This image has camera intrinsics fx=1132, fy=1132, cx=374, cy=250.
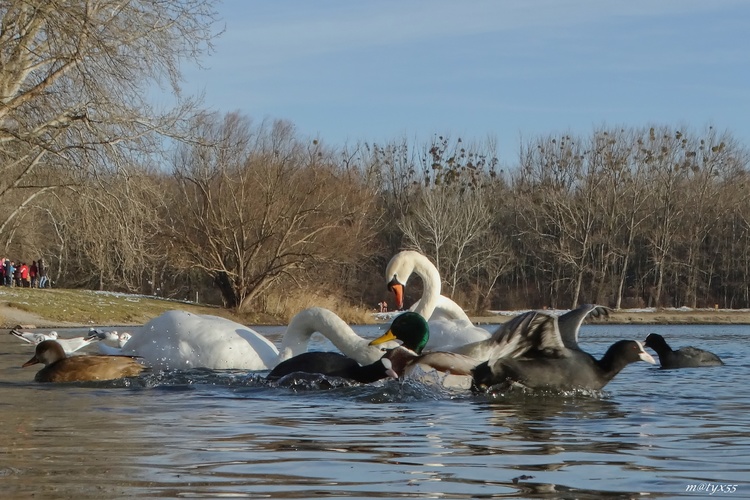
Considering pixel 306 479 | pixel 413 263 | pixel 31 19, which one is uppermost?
pixel 31 19

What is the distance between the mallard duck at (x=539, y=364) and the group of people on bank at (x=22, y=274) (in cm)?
4734

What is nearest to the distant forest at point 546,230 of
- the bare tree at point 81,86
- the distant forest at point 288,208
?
the distant forest at point 288,208

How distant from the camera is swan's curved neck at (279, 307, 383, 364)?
10375 millimetres

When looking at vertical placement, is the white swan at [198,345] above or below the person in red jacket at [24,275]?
below

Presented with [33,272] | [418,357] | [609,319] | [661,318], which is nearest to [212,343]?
[418,357]

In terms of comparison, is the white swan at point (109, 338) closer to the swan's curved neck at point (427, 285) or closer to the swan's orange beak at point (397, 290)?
the swan's orange beak at point (397, 290)

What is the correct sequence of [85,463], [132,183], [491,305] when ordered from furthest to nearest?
[491,305] < [132,183] < [85,463]

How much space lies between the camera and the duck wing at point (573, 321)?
9641 mm

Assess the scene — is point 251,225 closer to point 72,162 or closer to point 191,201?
point 191,201

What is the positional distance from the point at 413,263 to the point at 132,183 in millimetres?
13033

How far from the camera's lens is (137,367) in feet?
35.0

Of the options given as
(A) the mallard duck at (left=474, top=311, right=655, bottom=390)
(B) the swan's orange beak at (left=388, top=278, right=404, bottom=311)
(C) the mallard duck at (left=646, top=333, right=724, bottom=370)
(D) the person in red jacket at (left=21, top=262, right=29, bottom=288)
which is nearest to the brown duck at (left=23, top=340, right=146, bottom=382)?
(B) the swan's orange beak at (left=388, top=278, right=404, bottom=311)

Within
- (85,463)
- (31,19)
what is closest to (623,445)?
(85,463)

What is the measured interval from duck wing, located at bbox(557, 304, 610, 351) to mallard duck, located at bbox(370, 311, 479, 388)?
937 mm
